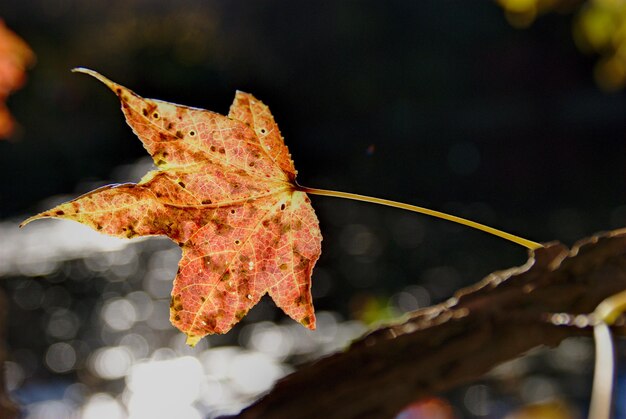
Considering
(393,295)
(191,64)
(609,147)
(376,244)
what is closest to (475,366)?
(393,295)

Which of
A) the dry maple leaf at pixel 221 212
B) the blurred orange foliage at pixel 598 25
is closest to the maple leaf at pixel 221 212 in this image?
the dry maple leaf at pixel 221 212

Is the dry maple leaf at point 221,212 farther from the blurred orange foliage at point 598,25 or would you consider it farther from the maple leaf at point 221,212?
the blurred orange foliage at point 598,25

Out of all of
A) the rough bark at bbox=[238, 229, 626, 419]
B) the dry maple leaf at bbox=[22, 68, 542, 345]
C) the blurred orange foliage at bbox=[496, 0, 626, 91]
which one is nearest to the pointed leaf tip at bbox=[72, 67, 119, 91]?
the dry maple leaf at bbox=[22, 68, 542, 345]

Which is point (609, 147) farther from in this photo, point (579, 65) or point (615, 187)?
point (579, 65)

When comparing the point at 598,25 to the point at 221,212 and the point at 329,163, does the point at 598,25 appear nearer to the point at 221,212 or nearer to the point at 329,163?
the point at 221,212

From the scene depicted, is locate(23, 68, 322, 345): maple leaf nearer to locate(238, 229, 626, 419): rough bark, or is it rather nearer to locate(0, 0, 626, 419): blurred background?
locate(238, 229, 626, 419): rough bark

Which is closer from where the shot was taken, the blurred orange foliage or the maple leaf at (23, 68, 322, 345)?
the maple leaf at (23, 68, 322, 345)
